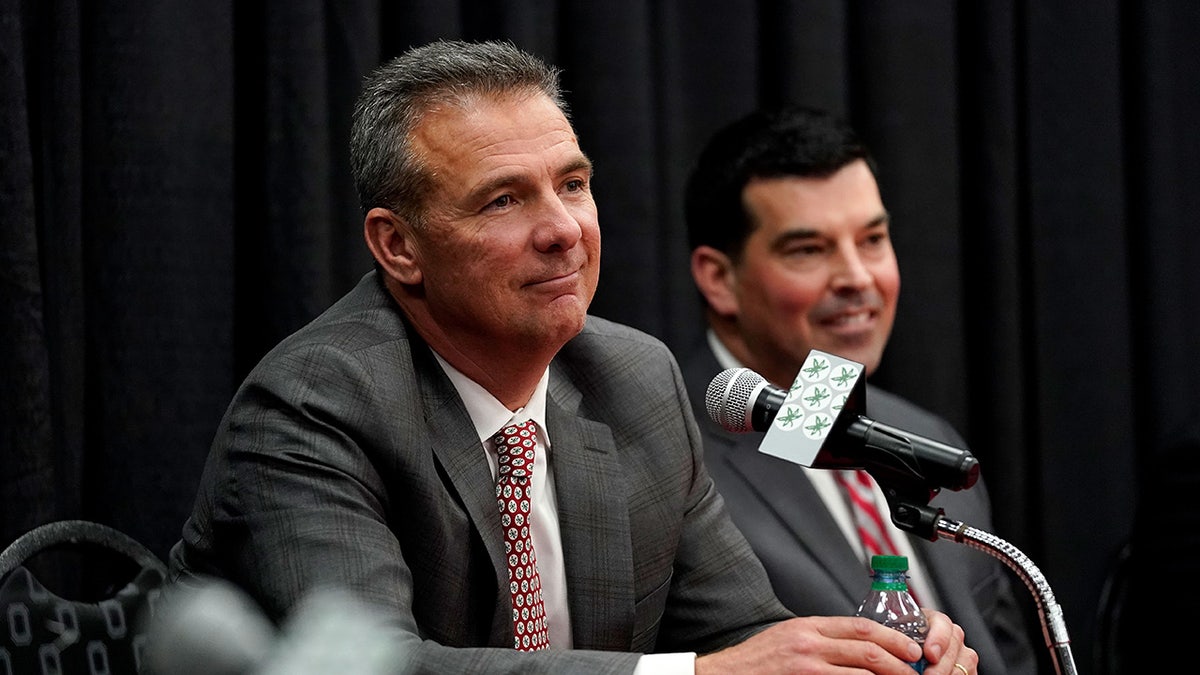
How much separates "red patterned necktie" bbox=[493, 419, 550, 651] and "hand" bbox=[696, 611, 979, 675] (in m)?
0.27

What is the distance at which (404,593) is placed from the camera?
1.51 metres

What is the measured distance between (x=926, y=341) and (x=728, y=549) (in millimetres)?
1330

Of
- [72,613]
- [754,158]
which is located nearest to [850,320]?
[754,158]

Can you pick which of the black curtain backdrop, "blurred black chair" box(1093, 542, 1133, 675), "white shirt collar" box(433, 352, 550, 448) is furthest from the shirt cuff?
"blurred black chair" box(1093, 542, 1133, 675)

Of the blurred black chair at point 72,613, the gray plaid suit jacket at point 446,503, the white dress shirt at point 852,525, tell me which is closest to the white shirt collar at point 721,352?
the white dress shirt at point 852,525

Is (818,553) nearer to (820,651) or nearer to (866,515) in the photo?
(866,515)

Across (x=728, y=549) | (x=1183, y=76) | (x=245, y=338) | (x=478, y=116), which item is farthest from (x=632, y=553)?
(x=1183, y=76)

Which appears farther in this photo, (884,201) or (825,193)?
(884,201)

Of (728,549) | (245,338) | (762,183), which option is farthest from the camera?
(762,183)

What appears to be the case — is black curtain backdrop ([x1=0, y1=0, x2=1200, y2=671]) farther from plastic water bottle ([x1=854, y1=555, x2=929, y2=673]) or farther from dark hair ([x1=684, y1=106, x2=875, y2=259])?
plastic water bottle ([x1=854, y1=555, x2=929, y2=673])

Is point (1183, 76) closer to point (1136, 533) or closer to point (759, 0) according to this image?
point (759, 0)

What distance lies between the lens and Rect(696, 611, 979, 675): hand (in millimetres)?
1438

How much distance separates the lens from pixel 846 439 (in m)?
1.30

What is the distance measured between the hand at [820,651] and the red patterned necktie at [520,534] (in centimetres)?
27
